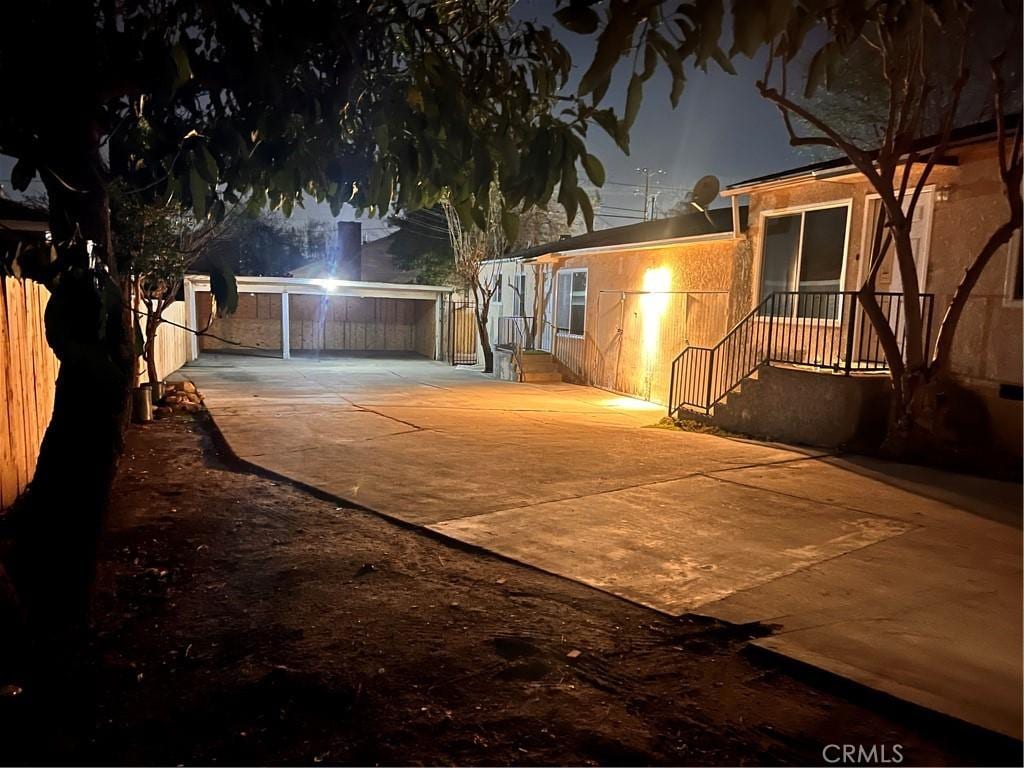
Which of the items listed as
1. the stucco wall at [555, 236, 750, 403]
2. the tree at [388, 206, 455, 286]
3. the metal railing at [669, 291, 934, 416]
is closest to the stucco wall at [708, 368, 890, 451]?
the metal railing at [669, 291, 934, 416]

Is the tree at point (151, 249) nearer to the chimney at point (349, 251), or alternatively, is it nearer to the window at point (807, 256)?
the window at point (807, 256)

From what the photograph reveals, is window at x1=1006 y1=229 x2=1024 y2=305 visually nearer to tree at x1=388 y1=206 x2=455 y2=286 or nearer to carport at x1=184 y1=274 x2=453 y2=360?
carport at x1=184 y1=274 x2=453 y2=360

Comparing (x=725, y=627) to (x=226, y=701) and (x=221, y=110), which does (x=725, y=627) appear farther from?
(x=221, y=110)

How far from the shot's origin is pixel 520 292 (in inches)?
826

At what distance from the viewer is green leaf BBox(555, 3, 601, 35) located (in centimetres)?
184

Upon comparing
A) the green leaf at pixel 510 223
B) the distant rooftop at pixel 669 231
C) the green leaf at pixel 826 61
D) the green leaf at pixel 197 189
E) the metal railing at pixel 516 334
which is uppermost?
the distant rooftop at pixel 669 231

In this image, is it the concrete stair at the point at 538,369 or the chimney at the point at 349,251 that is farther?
the chimney at the point at 349,251

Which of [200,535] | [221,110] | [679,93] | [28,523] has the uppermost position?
[221,110]

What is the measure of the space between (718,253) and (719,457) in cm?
550

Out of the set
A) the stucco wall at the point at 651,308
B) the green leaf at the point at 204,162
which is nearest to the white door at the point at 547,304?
the stucco wall at the point at 651,308

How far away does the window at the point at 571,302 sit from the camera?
17.5 meters

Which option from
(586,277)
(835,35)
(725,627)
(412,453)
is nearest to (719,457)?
(412,453)

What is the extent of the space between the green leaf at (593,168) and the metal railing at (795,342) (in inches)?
279

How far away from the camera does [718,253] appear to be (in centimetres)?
1271
